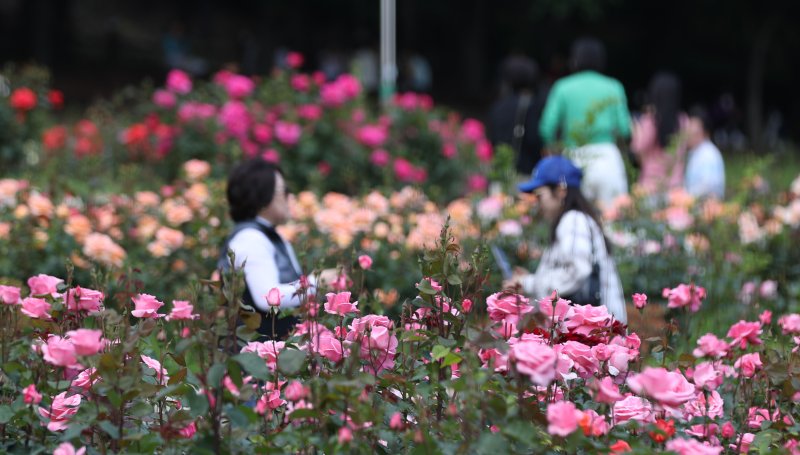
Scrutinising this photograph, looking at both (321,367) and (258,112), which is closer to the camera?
(321,367)

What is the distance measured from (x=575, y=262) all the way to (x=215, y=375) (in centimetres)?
214

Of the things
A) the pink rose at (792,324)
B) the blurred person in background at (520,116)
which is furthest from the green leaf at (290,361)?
the blurred person in background at (520,116)

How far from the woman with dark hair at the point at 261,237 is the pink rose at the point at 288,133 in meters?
3.89

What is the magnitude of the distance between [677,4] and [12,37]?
1479 centimetres

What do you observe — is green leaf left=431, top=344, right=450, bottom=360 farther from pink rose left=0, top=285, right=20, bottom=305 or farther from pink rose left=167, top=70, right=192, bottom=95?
pink rose left=167, top=70, right=192, bottom=95

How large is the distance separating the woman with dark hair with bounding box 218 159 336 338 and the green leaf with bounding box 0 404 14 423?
1480 mm

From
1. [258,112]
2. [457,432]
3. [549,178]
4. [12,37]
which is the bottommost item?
[457,432]

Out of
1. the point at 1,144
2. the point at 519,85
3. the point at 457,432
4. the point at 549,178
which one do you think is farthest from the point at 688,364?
the point at 1,144

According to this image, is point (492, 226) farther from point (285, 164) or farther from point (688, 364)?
point (285, 164)

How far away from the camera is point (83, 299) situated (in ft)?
7.30

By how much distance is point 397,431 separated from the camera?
1809 mm

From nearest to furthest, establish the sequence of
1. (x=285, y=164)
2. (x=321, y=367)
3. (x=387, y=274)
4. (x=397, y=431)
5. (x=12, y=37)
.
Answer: (x=397, y=431) → (x=321, y=367) → (x=387, y=274) → (x=285, y=164) → (x=12, y=37)

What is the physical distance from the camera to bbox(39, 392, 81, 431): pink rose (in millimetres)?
1987

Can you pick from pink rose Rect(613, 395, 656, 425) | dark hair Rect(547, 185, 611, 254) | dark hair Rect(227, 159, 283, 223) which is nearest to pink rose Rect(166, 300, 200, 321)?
pink rose Rect(613, 395, 656, 425)
